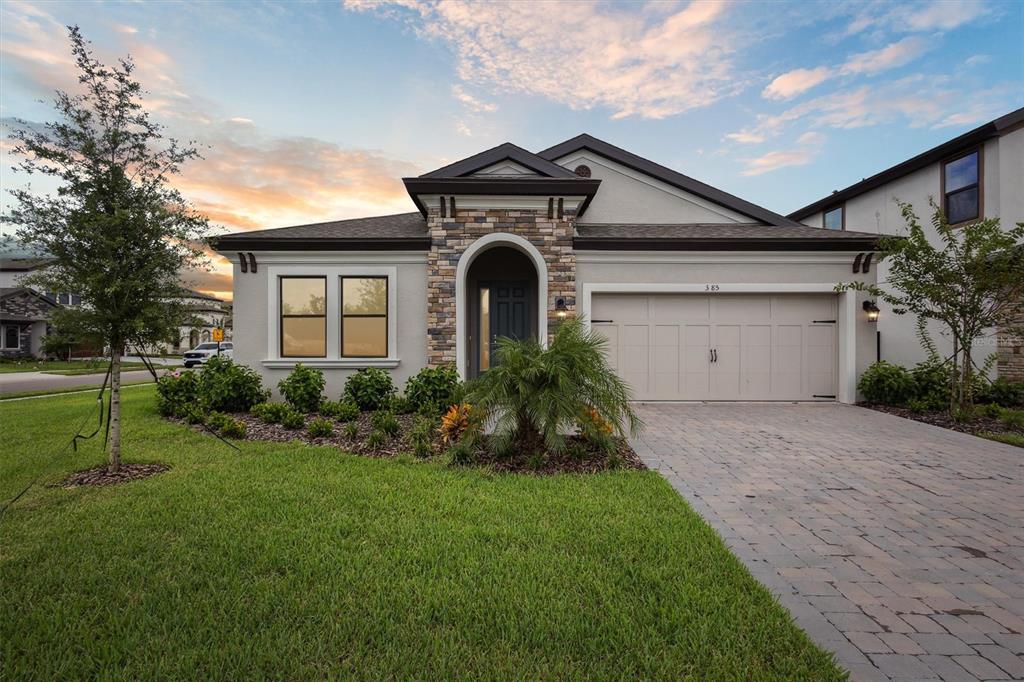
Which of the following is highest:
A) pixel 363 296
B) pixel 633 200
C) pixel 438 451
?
pixel 633 200

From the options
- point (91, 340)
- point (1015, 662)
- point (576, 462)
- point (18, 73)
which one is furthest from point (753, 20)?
point (91, 340)

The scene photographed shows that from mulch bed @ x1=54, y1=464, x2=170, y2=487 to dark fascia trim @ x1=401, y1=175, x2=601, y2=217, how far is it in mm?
6075

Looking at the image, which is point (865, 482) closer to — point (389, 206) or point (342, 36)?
point (342, 36)

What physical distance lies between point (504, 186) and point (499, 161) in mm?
856

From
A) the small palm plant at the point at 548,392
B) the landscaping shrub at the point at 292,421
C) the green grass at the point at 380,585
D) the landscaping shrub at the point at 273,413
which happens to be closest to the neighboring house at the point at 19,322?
the landscaping shrub at the point at 273,413

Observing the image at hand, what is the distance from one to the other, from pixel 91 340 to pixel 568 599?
5792 mm

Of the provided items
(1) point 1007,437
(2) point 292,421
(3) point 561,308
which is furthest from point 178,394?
(1) point 1007,437

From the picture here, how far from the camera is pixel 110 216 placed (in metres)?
4.64

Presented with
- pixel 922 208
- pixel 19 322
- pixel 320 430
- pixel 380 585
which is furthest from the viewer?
pixel 19 322

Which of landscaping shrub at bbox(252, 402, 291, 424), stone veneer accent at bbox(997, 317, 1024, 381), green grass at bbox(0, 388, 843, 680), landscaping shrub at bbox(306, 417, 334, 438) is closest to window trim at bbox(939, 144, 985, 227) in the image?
stone veneer accent at bbox(997, 317, 1024, 381)

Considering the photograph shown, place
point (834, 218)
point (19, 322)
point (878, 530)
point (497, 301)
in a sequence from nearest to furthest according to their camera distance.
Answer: point (878, 530), point (497, 301), point (834, 218), point (19, 322)

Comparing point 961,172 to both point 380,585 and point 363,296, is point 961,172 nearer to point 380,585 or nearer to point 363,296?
point 363,296

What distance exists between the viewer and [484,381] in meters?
5.48

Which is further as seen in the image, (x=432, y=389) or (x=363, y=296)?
(x=363, y=296)
